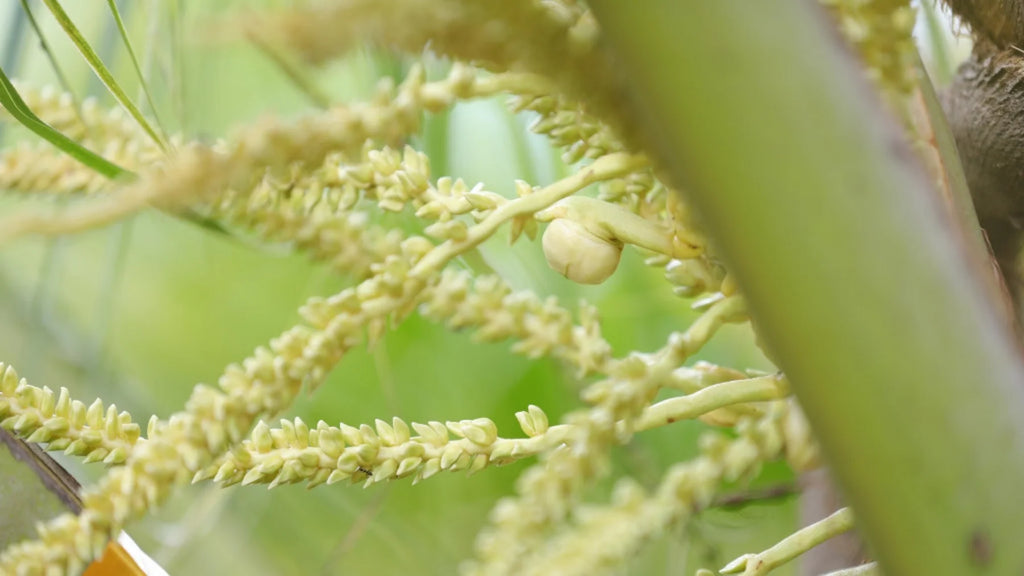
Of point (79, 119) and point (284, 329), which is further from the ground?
point (79, 119)

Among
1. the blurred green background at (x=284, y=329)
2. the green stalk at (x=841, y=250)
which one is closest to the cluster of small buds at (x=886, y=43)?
the green stalk at (x=841, y=250)

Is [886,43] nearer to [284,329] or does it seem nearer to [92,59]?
[92,59]

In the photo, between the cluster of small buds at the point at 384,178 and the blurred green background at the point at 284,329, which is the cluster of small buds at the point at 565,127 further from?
the blurred green background at the point at 284,329

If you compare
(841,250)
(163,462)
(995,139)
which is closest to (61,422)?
(163,462)

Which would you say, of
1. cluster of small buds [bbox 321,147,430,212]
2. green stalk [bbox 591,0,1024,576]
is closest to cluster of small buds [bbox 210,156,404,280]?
cluster of small buds [bbox 321,147,430,212]

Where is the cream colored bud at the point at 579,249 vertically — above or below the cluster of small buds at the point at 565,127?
below

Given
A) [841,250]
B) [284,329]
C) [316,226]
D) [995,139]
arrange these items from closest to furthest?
Result: [841,250] → [316,226] → [995,139] → [284,329]

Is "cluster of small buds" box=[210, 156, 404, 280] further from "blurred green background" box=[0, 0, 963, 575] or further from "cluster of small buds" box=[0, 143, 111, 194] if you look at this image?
"blurred green background" box=[0, 0, 963, 575]
